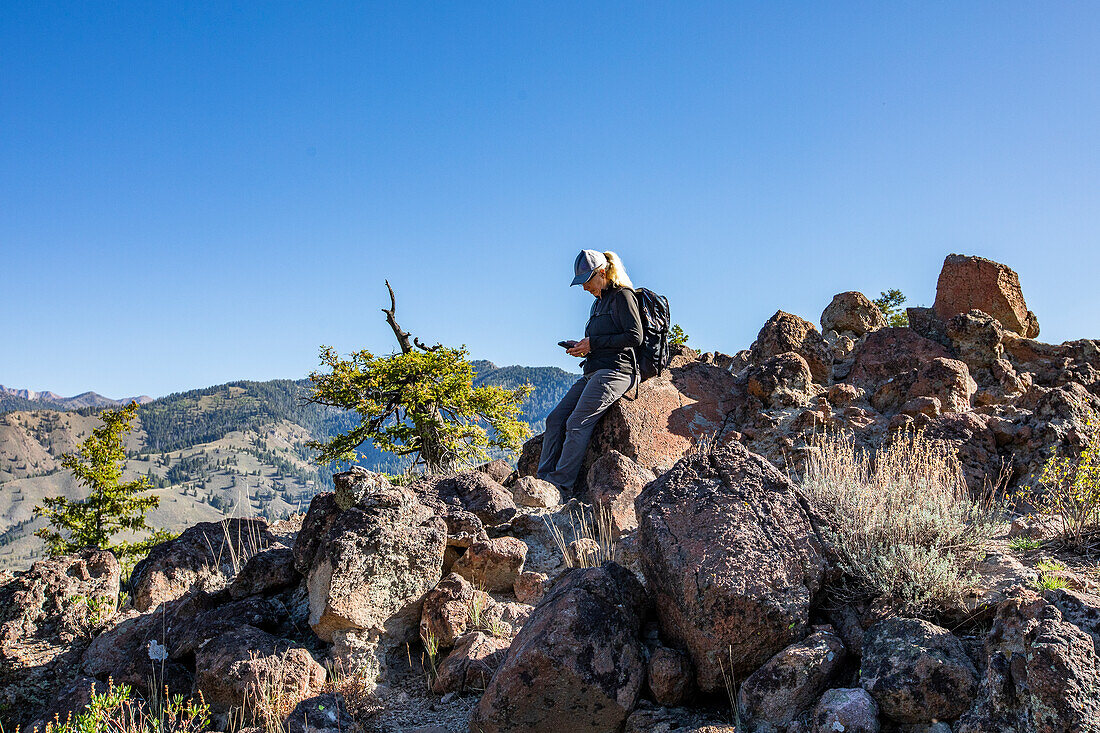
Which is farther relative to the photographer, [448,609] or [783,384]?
[783,384]

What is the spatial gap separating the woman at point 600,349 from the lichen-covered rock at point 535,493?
163mm

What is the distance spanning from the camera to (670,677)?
4.11 m

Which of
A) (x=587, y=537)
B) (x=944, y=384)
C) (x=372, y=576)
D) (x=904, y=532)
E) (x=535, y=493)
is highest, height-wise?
(x=944, y=384)

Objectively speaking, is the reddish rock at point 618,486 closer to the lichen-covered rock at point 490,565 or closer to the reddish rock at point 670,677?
the lichen-covered rock at point 490,565

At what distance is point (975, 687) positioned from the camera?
345 cm

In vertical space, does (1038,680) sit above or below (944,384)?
below

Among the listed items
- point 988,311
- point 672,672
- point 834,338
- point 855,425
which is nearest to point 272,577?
point 672,672

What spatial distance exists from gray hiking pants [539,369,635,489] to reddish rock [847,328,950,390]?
3.84m

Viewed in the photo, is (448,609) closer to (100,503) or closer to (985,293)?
(985,293)

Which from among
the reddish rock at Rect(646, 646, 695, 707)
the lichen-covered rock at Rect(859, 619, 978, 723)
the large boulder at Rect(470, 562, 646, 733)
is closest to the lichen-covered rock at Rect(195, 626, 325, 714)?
the large boulder at Rect(470, 562, 646, 733)

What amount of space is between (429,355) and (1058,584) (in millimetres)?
13096

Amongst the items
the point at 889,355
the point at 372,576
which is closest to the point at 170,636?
the point at 372,576

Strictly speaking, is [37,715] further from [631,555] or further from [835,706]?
[835,706]

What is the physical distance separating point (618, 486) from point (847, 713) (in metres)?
3.38
